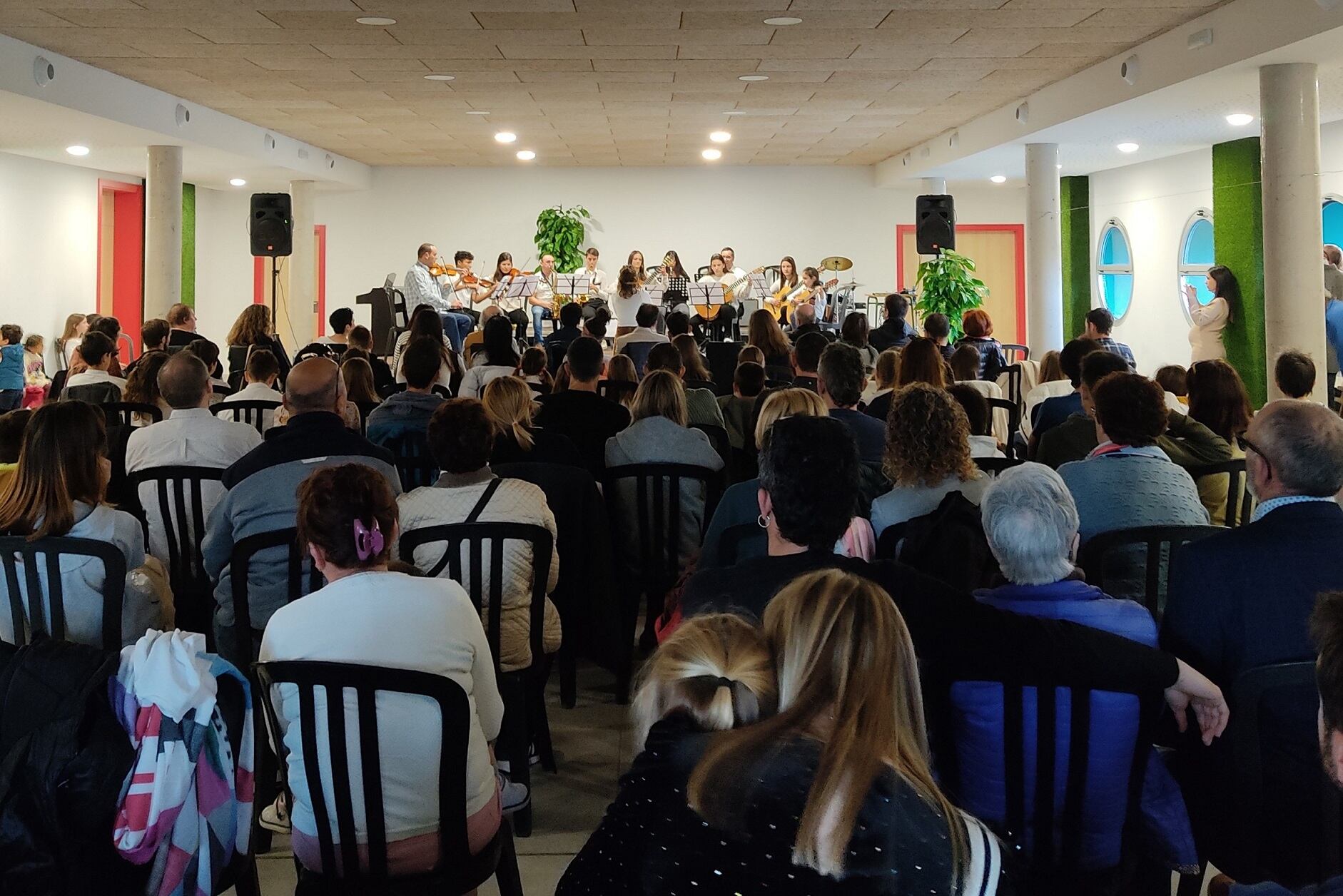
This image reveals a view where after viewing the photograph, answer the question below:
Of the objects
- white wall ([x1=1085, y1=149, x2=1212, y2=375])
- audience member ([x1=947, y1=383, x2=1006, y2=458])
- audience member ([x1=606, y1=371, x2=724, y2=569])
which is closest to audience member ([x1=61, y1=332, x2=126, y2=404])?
audience member ([x1=606, y1=371, x2=724, y2=569])

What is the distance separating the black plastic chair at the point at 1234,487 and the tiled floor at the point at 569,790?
1955 millimetres

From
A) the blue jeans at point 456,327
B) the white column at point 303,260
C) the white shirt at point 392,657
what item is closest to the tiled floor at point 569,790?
the white shirt at point 392,657

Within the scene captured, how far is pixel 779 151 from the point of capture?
16328 millimetres

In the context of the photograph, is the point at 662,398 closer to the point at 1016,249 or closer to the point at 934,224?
the point at 934,224

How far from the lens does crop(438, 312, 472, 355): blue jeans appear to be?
12.3 metres

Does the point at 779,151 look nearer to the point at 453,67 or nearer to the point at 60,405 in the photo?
the point at 453,67

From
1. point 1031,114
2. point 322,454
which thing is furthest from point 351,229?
point 322,454

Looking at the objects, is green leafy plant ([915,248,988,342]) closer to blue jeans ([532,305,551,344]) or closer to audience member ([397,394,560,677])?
blue jeans ([532,305,551,344])

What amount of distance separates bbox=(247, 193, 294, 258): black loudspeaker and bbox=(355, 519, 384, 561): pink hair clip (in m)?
12.1

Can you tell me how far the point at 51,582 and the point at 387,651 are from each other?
1067 mm

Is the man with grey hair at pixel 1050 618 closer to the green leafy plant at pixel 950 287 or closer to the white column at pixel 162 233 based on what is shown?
the white column at pixel 162 233

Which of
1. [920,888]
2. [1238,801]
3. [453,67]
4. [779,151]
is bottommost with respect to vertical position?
[1238,801]

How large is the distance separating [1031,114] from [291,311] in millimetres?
9474

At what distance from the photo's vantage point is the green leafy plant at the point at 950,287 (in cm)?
1438
